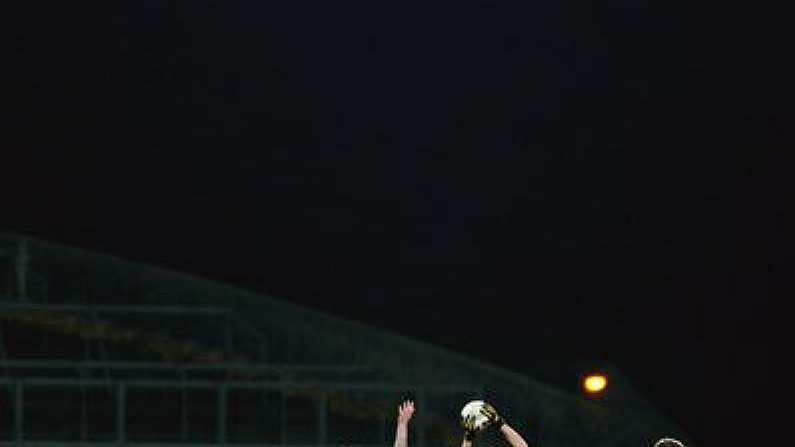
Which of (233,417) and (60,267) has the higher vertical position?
(60,267)

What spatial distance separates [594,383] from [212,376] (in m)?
3.94

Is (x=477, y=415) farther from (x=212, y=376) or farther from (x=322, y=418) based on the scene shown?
(x=212, y=376)

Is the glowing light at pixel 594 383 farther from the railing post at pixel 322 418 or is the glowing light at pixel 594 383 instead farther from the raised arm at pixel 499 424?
the raised arm at pixel 499 424

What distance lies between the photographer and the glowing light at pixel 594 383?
15.6 m

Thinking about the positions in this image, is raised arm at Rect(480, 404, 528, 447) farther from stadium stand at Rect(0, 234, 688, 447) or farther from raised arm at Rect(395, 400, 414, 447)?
stadium stand at Rect(0, 234, 688, 447)

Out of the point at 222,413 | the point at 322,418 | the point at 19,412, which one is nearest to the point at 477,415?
the point at 322,418

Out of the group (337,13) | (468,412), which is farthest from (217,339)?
(468,412)

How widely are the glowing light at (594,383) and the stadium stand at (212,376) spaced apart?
0.50 feet

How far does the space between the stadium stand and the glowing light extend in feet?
0.50

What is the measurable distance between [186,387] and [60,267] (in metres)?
1.85

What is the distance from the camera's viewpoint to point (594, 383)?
15555mm

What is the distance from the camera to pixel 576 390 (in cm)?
1602

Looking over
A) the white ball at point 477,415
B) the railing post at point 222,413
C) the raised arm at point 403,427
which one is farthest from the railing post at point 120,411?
the white ball at point 477,415

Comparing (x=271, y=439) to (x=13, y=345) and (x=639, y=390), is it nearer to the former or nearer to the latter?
(x=13, y=345)
